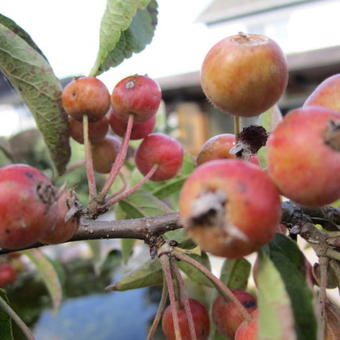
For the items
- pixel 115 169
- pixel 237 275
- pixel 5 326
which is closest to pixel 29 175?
pixel 115 169

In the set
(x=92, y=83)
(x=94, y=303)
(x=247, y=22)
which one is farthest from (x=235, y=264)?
(x=247, y=22)

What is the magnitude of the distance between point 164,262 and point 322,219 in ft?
0.80

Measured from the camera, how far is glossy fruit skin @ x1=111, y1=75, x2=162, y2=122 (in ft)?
2.48

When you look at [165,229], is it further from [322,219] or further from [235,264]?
[235,264]

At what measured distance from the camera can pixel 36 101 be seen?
0.79m

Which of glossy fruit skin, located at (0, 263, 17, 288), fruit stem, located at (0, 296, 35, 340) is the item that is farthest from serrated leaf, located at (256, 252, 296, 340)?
glossy fruit skin, located at (0, 263, 17, 288)

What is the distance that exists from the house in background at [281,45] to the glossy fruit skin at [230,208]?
4.06 meters

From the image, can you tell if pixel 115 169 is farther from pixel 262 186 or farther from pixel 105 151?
pixel 262 186

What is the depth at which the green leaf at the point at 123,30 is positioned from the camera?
0.74 m

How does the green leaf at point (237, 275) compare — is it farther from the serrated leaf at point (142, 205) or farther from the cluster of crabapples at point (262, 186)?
the cluster of crabapples at point (262, 186)

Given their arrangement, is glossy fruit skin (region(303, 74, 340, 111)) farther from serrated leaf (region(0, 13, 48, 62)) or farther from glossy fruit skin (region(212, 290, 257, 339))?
serrated leaf (region(0, 13, 48, 62))

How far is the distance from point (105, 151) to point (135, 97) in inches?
7.3

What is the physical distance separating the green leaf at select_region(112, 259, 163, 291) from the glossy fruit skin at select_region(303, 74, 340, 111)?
448mm

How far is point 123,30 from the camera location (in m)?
0.77
